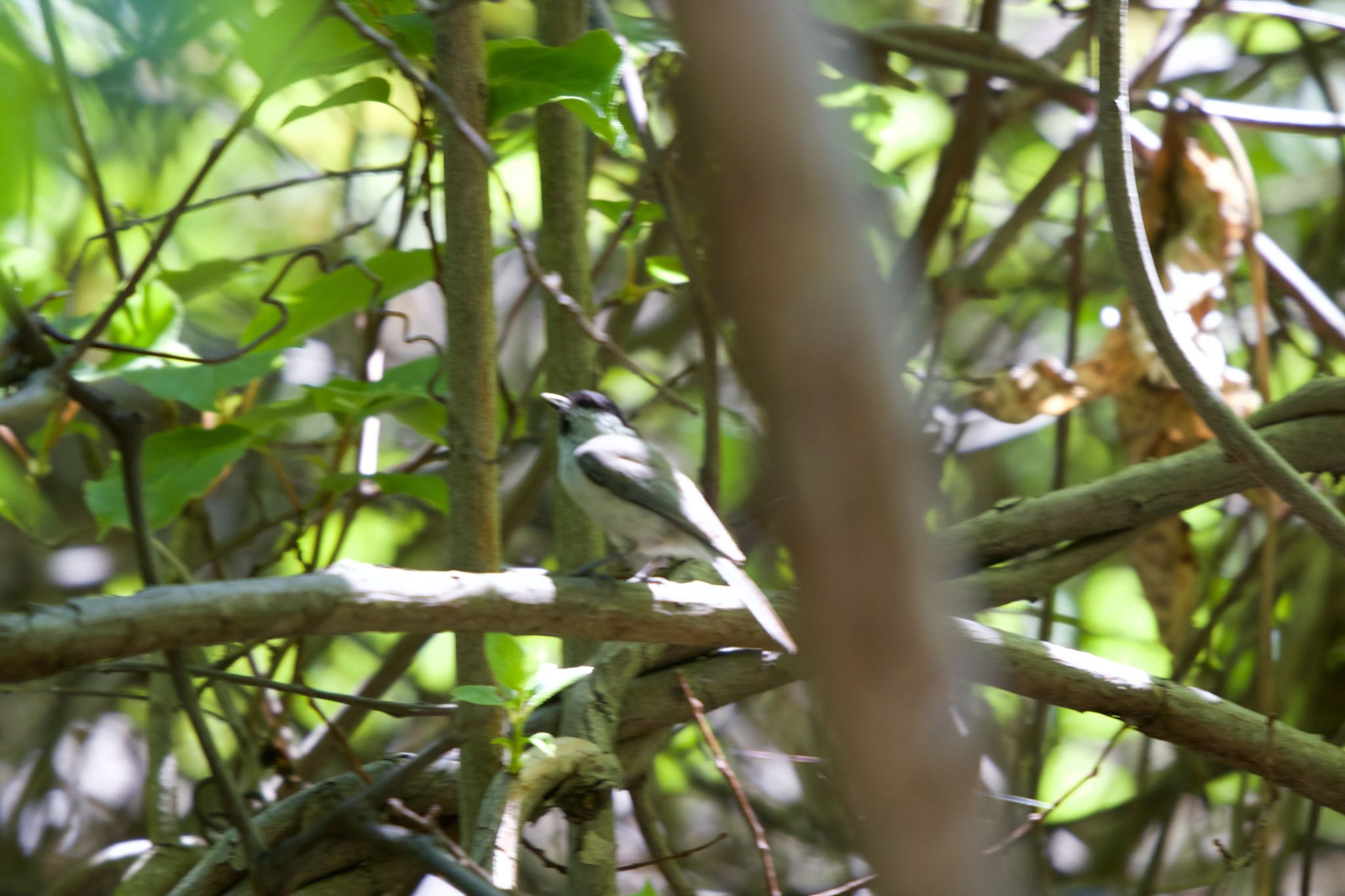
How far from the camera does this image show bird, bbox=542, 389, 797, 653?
2711 mm

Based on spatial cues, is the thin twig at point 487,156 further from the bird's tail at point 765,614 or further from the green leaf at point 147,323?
the green leaf at point 147,323

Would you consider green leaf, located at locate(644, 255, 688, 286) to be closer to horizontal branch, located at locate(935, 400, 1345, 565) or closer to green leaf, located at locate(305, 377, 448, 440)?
green leaf, located at locate(305, 377, 448, 440)

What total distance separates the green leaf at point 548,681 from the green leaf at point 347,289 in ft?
3.57

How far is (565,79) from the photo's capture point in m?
1.92

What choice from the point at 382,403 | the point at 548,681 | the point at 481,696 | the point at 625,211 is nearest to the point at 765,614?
the point at 548,681

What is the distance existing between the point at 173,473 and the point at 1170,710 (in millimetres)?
2145

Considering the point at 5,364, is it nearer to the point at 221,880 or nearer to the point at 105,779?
the point at 221,880

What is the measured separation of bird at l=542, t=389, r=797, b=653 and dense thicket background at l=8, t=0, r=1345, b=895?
11cm

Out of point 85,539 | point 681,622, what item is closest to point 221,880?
point 681,622

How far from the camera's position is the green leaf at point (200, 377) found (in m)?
2.34

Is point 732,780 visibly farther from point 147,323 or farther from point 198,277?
point 198,277

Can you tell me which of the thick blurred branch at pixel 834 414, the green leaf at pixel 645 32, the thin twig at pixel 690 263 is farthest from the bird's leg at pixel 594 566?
the thick blurred branch at pixel 834 414

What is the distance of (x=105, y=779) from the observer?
4270 millimetres

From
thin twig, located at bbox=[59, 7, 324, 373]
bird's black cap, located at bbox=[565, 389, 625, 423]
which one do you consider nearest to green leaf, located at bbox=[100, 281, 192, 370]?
thin twig, located at bbox=[59, 7, 324, 373]
